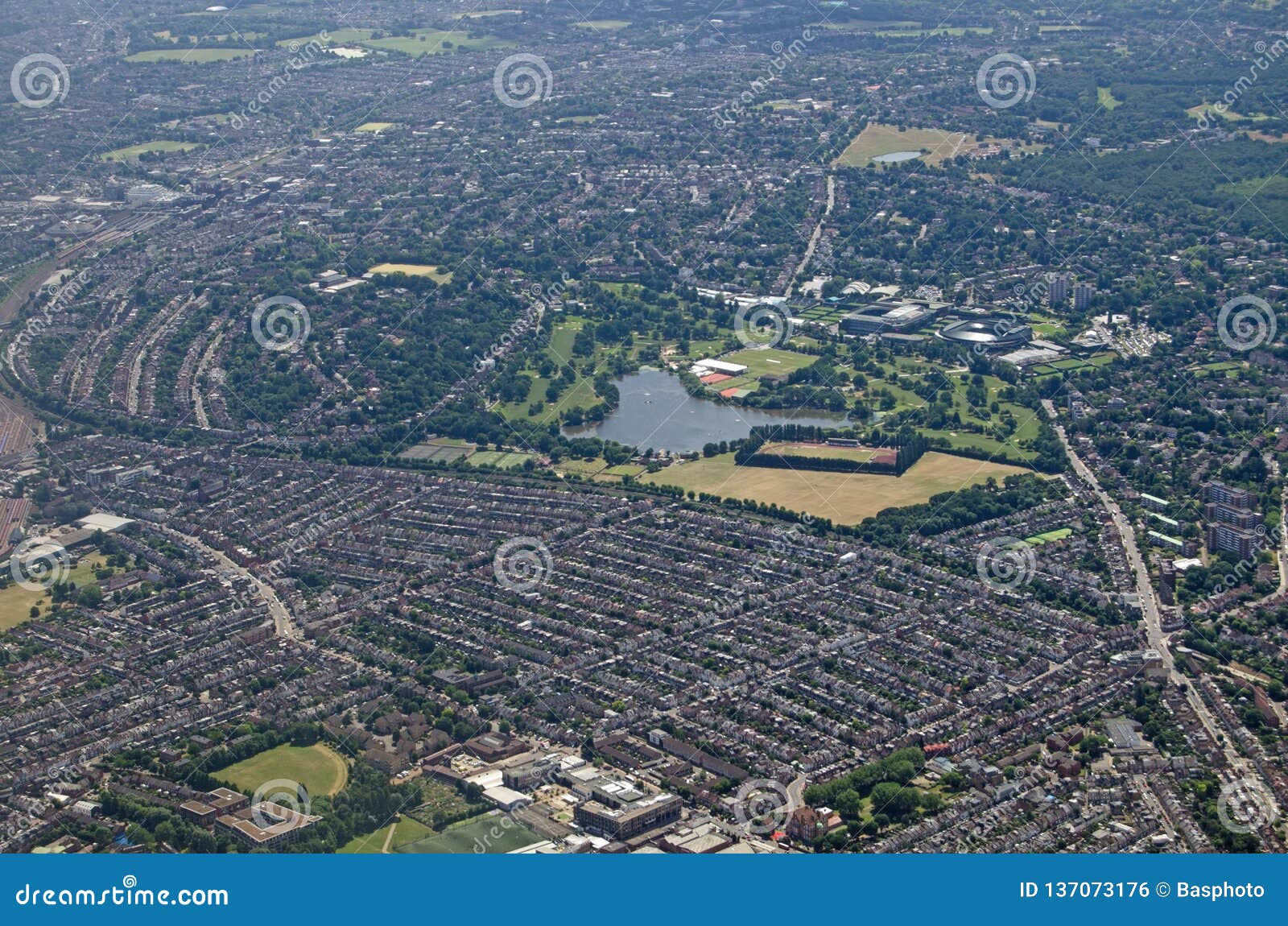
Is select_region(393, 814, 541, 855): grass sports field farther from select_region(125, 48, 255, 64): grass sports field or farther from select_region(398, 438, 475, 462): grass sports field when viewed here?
select_region(125, 48, 255, 64): grass sports field

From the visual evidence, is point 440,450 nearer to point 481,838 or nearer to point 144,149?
point 481,838

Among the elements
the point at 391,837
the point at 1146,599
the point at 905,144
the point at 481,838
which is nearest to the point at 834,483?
the point at 1146,599

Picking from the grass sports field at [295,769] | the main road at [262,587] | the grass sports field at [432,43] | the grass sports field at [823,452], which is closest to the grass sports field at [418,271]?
the grass sports field at [823,452]

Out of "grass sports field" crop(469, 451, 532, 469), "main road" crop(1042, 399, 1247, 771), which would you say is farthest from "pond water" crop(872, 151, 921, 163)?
"grass sports field" crop(469, 451, 532, 469)

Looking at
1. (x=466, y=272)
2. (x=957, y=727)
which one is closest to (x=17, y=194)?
(x=466, y=272)

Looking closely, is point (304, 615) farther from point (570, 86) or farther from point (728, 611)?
point (570, 86)

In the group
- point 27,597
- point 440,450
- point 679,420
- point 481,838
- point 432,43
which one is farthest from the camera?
point 432,43
